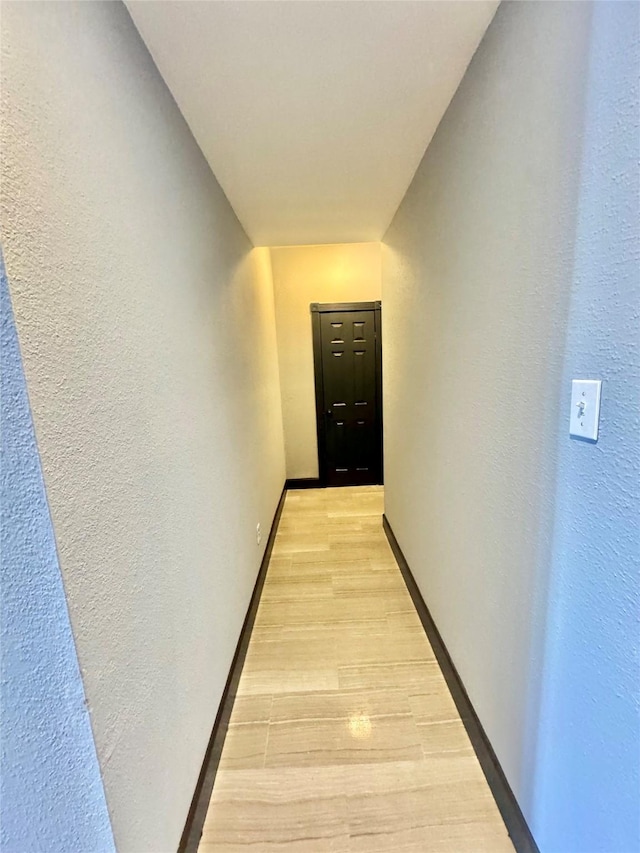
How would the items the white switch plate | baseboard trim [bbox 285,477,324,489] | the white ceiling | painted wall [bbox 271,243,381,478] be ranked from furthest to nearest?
baseboard trim [bbox 285,477,324,489]
painted wall [bbox 271,243,381,478]
the white ceiling
the white switch plate

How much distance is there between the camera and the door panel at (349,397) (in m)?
4.17

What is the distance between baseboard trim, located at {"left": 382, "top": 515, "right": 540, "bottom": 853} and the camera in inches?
44.2

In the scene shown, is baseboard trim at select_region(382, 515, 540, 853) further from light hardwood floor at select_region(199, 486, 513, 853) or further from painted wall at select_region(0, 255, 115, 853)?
painted wall at select_region(0, 255, 115, 853)

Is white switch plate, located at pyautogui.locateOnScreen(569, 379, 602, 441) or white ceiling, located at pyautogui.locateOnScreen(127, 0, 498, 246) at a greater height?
white ceiling, located at pyautogui.locateOnScreen(127, 0, 498, 246)

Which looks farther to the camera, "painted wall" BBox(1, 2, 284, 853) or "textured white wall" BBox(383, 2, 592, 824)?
"textured white wall" BBox(383, 2, 592, 824)

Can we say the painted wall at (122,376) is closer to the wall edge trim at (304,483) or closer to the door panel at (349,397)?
the door panel at (349,397)

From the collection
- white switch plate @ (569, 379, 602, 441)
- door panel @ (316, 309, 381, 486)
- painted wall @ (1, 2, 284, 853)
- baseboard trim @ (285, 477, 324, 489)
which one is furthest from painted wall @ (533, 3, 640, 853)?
baseboard trim @ (285, 477, 324, 489)

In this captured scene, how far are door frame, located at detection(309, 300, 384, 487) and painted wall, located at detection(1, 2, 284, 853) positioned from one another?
259 centimetres

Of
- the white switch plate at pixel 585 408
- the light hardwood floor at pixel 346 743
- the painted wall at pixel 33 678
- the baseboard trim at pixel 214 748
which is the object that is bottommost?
the light hardwood floor at pixel 346 743

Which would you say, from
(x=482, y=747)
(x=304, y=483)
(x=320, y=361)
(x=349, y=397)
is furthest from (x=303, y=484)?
(x=482, y=747)

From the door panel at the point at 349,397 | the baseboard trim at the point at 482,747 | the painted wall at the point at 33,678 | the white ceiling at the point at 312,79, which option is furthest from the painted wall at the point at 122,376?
the door panel at the point at 349,397

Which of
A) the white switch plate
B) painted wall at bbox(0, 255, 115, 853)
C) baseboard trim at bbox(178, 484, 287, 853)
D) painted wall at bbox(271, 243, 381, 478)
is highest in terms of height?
→ painted wall at bbox(271, 243, 381, 478)

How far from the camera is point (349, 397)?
169 inches

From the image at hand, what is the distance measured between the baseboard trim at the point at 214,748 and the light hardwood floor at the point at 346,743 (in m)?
0.03
